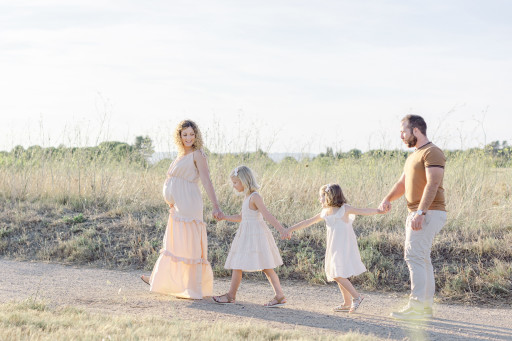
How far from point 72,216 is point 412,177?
21.6ft

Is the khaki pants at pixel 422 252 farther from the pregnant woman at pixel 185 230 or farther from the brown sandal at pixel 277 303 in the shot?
the pregnant woman at pixel 185 230

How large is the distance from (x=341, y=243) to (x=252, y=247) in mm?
882

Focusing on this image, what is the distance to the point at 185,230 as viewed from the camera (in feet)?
20.6

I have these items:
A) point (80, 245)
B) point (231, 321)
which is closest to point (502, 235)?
point (231, 321)

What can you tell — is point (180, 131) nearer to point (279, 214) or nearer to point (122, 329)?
point (122, 329)

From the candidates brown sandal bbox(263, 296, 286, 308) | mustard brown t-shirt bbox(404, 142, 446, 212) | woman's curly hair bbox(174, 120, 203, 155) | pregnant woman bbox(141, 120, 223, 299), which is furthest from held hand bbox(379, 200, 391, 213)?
woman's curly hair bbox(174, 120, 203, 155)

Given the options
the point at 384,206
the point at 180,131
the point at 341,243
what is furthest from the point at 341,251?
the point at 180,131

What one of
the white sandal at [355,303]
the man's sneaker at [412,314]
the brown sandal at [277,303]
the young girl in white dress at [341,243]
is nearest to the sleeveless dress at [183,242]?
the brown sandal at [277,303]

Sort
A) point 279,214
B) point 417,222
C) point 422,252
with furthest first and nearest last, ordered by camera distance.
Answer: point 279,214 → point 422,252 → point 417,222

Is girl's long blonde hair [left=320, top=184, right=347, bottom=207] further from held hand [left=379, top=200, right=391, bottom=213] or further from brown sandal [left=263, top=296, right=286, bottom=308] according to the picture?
brown sandal [left=263, top=296, right=286, bottom=308]

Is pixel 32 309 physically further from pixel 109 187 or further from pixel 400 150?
pixel 400 150

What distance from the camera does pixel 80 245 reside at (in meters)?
8.86

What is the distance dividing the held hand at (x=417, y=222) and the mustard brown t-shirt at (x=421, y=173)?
0.20 meters

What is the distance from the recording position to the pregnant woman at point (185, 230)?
20.5 ft
